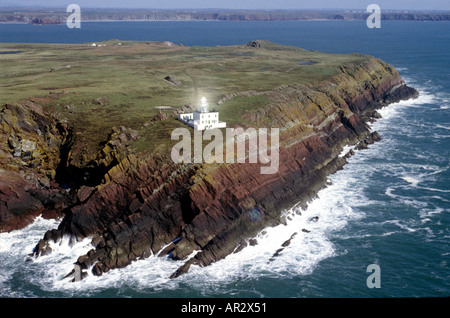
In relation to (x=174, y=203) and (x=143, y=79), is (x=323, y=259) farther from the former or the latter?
(x=143, y=79)

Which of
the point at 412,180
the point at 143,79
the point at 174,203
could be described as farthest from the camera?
the point at 143,79

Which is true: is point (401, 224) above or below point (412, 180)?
below

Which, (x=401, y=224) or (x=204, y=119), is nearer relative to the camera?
(x=401, y=224)

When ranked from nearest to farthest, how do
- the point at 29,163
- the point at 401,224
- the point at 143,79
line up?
the point at 401,224 → the point at 29,163 → the point at 143,79

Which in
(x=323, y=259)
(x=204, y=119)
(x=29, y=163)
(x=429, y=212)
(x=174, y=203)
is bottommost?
(x=323, y=259)

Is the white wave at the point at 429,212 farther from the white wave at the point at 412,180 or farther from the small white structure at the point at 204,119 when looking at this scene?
the small white structure at the point at 204,119

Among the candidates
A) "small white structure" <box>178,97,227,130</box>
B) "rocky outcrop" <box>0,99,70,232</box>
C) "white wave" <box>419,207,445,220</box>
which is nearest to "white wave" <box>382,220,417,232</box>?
"white wave" <box>419,207,445,220</box>

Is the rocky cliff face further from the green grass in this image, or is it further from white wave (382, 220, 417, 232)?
white wave (382, 220, 417, 232)

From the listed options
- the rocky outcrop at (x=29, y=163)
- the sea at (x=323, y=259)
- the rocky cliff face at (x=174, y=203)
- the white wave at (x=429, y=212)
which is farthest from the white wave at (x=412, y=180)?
the rocky outcrop at (x=29, y=163)

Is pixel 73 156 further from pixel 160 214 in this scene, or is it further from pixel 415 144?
pixel 415 144

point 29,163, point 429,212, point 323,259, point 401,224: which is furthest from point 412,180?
point 29,163
